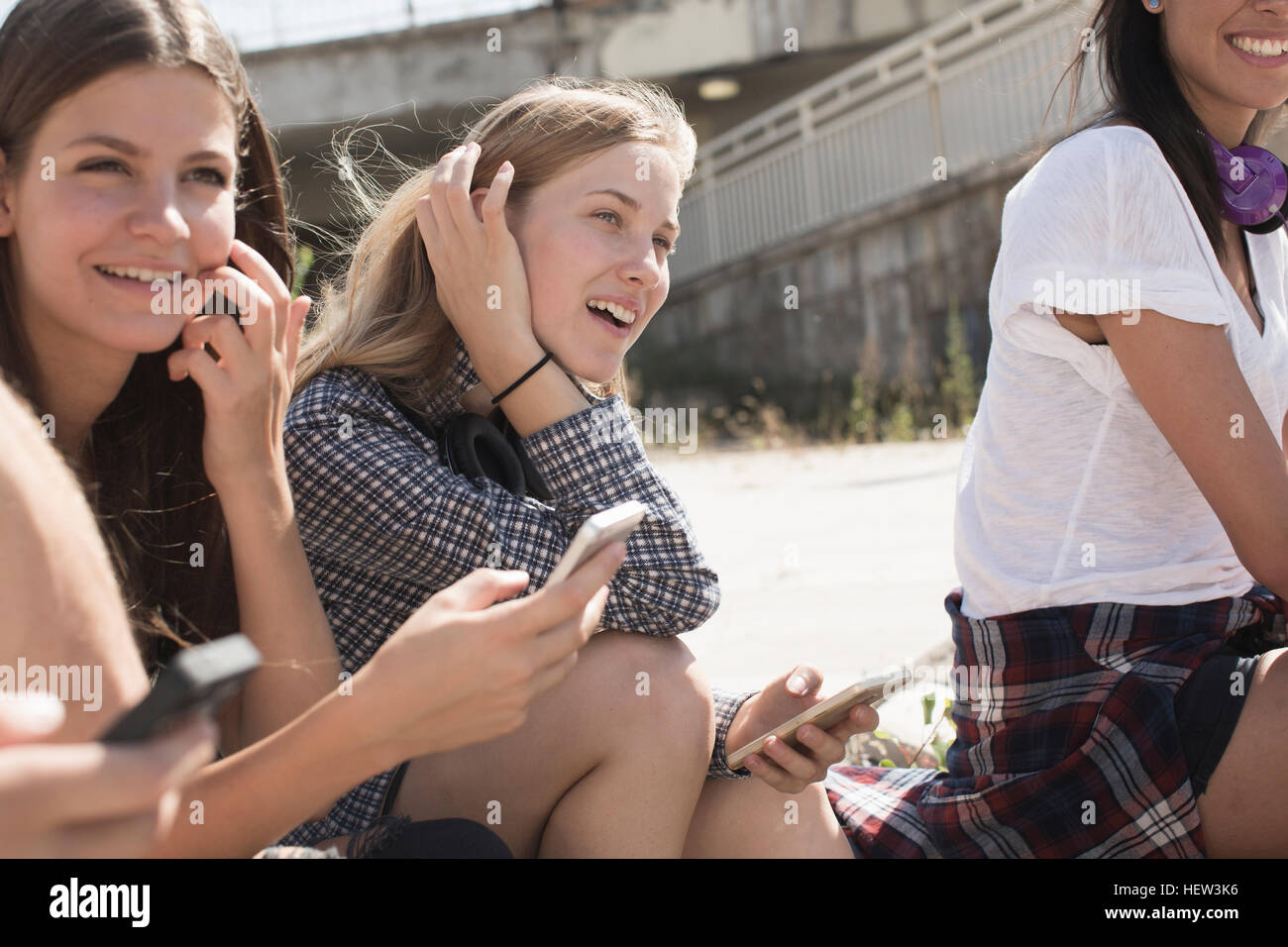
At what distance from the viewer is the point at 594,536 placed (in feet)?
4.43

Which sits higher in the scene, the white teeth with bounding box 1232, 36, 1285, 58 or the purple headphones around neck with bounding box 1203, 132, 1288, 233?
the white teeth with bounding box 1232, 36, 1285, 58

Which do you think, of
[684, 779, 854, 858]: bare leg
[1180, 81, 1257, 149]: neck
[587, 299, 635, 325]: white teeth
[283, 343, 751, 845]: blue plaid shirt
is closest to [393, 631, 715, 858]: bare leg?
[283, 343, 751, 845]: blue plaid shirt

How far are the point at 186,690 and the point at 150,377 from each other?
1.16 metres

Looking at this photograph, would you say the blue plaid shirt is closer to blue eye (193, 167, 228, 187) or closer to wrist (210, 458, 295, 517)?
wrist (210, 458, 295, 517)

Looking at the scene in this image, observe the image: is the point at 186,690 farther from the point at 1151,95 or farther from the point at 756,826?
the point at 1151,95

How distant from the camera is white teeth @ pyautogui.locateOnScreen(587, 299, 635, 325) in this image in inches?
92.7

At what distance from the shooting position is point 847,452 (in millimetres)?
9375

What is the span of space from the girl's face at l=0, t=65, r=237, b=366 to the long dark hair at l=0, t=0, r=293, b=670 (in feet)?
0.08

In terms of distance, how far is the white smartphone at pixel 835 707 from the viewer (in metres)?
1.84

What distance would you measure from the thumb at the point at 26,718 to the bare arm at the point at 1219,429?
5.28ft

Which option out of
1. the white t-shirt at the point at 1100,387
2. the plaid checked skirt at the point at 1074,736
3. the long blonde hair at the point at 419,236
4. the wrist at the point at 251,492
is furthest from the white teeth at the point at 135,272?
the plaid checked skirt at the point at 1074,736

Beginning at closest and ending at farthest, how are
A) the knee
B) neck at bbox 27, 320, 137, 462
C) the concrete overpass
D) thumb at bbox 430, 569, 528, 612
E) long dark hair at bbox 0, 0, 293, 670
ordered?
thumb at bbox 430, 569, 528, 612, long dark hair at bbox 0, 0, 293, 670, neck at bbox 27, 320, 137, 462, the knee, the concrete overpass

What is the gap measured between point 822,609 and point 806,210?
351 inches
